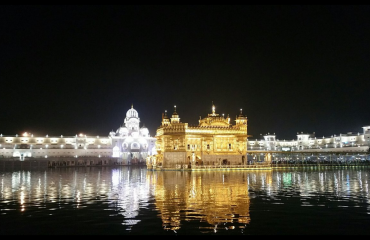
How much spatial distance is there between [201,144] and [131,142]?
4797 centimetres

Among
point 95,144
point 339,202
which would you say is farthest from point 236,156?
point 95,144

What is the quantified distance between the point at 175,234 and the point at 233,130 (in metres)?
52.8

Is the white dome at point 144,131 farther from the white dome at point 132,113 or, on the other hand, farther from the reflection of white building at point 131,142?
the white dome at point 132,113

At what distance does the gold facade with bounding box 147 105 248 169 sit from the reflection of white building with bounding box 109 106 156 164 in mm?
39425

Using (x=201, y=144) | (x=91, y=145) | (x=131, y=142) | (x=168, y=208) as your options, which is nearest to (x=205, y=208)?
(x=168, y=208)

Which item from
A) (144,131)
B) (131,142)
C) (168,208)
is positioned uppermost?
(144,131)

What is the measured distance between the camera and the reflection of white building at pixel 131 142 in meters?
104

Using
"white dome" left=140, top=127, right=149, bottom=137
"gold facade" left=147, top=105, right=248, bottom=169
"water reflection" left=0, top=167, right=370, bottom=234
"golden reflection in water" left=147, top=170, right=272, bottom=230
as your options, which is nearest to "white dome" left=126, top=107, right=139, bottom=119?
"white dome" left=140, top=127, right=149, bottom=137

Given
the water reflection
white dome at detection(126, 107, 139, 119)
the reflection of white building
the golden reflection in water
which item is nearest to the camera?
the water reflection

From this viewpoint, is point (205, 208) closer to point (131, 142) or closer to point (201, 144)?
point (201, 144)

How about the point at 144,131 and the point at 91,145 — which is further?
the point at 144,131

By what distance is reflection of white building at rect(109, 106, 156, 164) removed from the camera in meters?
104

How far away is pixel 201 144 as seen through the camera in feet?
203

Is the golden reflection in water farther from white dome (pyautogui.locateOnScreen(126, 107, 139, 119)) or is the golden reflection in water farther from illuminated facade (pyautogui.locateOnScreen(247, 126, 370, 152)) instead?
illuminated facade (pyautogui.locateOnScreen(247, 126, 370, 152))
